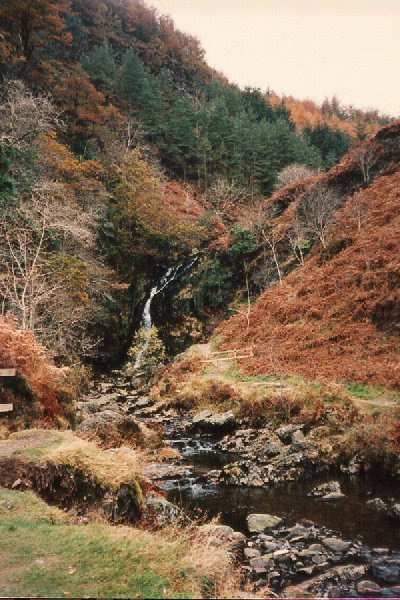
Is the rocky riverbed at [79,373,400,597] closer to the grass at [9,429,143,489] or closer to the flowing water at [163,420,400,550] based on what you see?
the flowing water at [163,420,400,550]

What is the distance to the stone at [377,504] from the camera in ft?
34.1

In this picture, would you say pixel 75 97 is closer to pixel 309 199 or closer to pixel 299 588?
pixel 309 199

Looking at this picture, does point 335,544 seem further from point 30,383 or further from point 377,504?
point 30,383

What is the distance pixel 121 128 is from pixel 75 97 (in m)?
7.83

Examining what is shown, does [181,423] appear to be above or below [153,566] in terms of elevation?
below

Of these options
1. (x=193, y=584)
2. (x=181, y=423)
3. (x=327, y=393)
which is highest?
(x=193, y=584)

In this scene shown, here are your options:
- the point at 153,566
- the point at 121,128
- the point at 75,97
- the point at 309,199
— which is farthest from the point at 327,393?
the point at 121,128

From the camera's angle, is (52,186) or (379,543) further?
(52,186)

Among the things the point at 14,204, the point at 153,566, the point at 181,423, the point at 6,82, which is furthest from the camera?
the point at 6,82

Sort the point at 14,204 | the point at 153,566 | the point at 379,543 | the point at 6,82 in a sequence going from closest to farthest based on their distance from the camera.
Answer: the point at 153,566 → the point at 379,543 → the point at 14,204 → the point at 6,82

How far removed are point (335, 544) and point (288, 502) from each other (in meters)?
2.66

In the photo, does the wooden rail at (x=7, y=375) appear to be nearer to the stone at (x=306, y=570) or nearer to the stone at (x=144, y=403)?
the stone at (x=306, y=570)

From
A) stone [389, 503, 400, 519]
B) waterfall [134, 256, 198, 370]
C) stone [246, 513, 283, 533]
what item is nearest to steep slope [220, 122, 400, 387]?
waterfall [134, 256, 198, 370]

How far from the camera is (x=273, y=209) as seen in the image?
44844 mm
